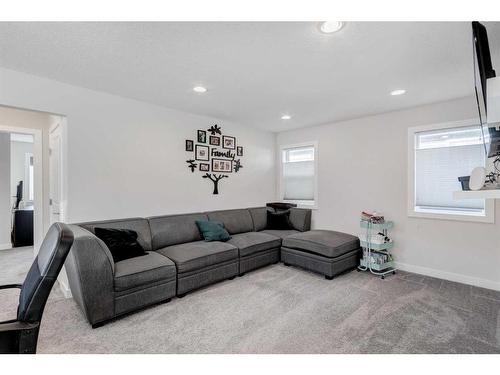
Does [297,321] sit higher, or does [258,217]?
[258,217]

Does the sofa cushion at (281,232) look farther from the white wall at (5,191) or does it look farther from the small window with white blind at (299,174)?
the white wall at (5,191)

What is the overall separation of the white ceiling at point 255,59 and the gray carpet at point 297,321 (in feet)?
7.69

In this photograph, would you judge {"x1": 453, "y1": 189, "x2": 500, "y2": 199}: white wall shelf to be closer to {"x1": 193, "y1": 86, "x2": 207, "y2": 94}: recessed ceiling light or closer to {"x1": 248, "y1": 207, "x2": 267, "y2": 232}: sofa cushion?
{"x1": 193, "y1": 86, "x2": 207, "y2": 94}: recessed ceiling light

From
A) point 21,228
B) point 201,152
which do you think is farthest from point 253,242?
point 21,228

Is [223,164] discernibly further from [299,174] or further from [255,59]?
[255,59]

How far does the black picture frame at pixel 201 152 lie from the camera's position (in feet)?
13.1

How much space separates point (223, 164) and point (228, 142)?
41 centimetres

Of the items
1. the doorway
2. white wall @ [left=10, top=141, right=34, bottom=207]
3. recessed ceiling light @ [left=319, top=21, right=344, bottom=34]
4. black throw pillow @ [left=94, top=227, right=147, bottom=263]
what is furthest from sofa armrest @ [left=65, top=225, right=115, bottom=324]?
white wall @ [left=10, top=141, right=34, bottom=207]

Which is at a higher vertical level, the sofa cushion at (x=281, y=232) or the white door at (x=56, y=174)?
the white door at (x=56, y=174)

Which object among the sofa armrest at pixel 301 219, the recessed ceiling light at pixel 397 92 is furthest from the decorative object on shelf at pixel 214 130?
the recessed ceiling light at pixel 397 92

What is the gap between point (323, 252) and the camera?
3.33m

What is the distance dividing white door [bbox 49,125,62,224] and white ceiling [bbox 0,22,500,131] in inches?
36.3

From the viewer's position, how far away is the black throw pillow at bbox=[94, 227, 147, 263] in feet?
8.46
